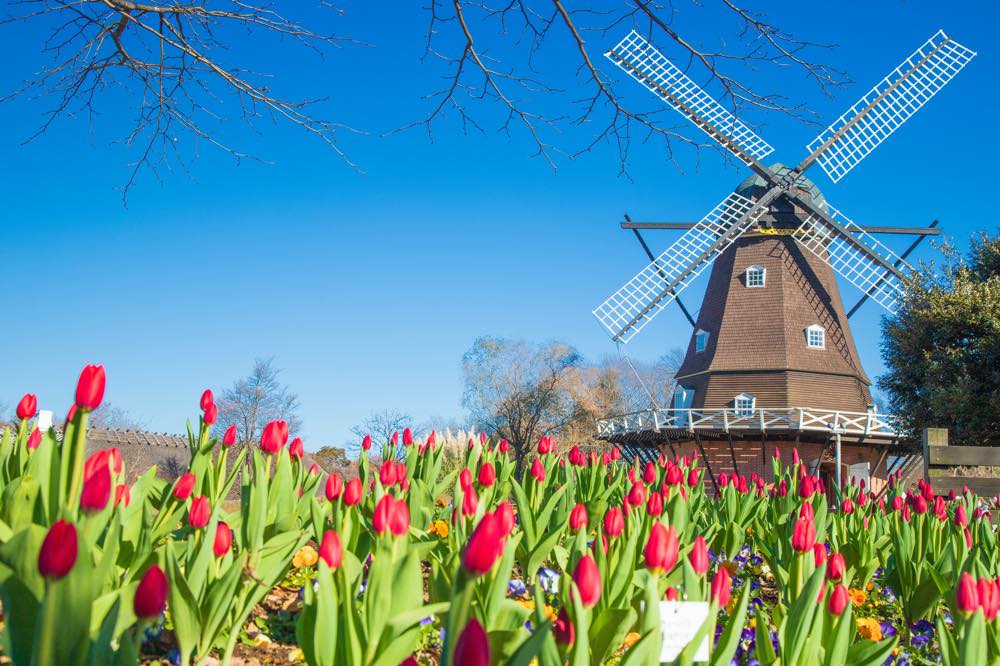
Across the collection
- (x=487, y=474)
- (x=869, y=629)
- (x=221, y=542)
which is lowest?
(x=869, y=629)

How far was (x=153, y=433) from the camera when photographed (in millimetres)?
26016

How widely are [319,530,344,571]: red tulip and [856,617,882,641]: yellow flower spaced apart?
2106 mm

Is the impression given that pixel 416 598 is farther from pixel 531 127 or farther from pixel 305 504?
pixel 531 127

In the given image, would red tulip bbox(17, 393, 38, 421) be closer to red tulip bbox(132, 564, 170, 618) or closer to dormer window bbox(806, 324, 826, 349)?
red tulip bbox(132, 564, 170, 618)

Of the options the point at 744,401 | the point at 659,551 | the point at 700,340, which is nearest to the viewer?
the point at 659,551

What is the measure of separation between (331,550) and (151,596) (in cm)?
58

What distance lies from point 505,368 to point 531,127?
39.2m

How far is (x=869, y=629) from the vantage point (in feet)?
9.66

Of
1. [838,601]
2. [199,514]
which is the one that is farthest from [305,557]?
[838,601]

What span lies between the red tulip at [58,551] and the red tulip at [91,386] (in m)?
0.73

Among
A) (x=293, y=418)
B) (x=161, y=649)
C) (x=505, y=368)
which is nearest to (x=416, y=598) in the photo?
(x=161, y=649)

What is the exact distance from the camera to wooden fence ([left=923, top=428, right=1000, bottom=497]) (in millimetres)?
7500

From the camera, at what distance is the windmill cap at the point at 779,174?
851 inches

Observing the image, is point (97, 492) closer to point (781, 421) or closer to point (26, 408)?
point (26, 408)
